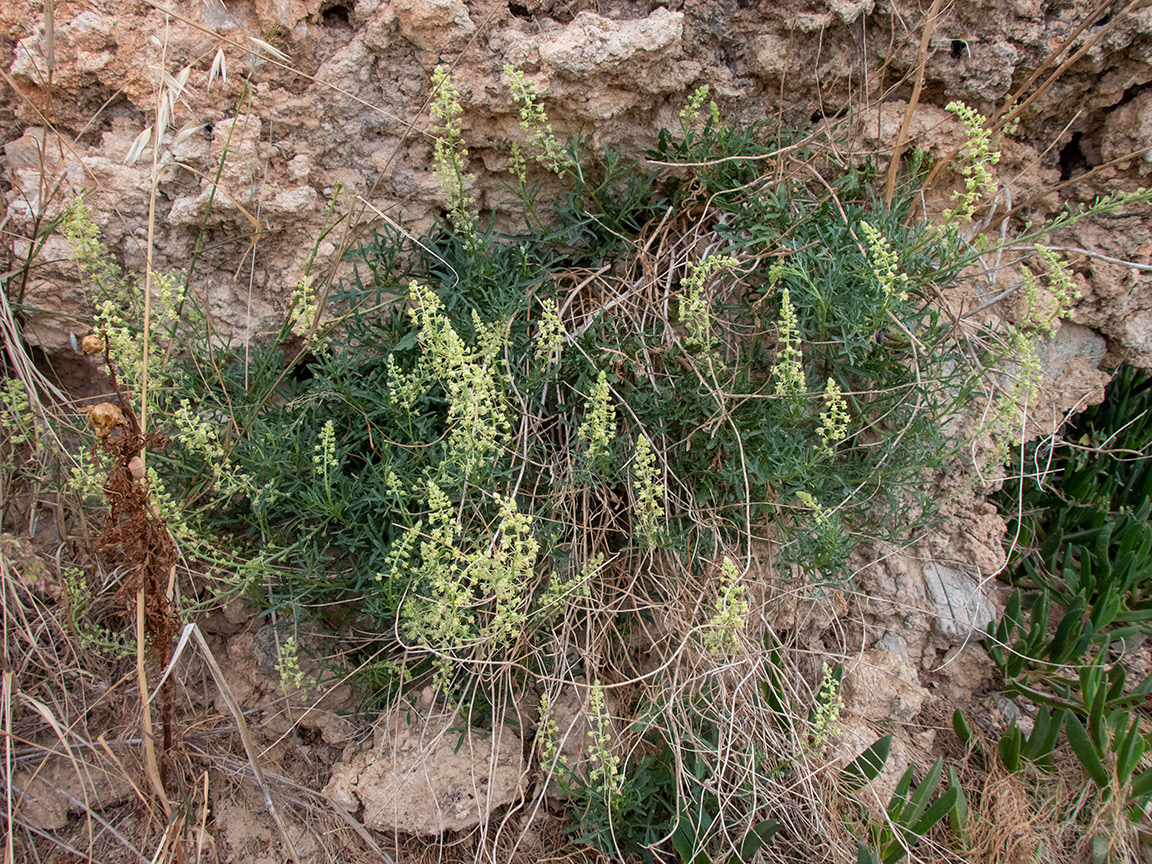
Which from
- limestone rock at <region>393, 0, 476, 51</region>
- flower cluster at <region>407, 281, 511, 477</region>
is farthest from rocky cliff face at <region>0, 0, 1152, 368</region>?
flower cluster at <region>407, 281, 511, 477</region>

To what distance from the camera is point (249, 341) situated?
228 cm

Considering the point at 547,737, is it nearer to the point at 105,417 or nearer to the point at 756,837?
the point at 756,837

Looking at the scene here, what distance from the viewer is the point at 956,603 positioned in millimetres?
2436

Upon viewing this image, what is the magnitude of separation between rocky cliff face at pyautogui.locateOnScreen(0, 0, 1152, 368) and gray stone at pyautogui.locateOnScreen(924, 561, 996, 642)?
1046mm

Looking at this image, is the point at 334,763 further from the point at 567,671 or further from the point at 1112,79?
the point at 1112,79

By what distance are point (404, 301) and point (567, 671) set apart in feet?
3.80

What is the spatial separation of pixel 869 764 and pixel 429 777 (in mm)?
1154

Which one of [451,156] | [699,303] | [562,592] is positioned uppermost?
[451,156]

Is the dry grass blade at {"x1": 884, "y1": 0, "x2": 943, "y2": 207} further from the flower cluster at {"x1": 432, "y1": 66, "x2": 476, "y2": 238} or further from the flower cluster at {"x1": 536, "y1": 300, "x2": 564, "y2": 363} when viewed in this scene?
the flower cluster at {"x1": 432, "y1": 66, "x2": 476, "y2": 238}

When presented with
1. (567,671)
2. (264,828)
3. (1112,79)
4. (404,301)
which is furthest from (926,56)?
(264,828)

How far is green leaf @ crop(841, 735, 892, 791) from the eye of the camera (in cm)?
198

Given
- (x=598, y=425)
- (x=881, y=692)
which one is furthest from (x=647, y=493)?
(x=881, y=692)

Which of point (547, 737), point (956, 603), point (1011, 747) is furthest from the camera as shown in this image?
Answer: point (956, 603)

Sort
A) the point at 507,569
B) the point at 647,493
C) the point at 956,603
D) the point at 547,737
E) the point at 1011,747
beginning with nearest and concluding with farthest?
the point at 507,569 < the point at 647,493 < the point at 547,737 < the point at 1011,747 < the point at 956,603
